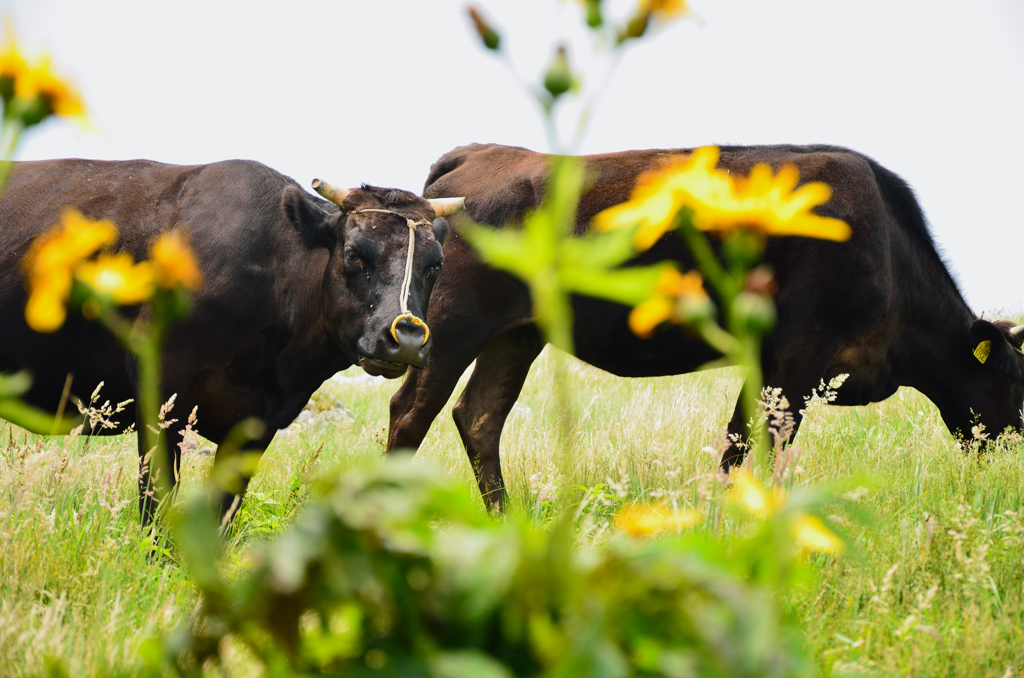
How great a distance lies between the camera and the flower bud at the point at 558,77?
964mm

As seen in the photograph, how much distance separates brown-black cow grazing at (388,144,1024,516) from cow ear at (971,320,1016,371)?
11 millimetres

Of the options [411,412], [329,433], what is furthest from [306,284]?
[329,433]

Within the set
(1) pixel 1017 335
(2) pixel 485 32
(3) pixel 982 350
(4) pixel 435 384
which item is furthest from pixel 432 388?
(1) pixel 1017 335

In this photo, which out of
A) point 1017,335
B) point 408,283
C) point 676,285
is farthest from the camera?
point 1017,335

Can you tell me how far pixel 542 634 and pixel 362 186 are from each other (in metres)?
3.93

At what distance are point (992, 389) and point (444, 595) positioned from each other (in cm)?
638

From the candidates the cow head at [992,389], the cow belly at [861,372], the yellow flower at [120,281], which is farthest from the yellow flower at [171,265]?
the cow head at [992,389]

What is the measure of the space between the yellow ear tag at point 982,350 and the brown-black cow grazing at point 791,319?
35mm

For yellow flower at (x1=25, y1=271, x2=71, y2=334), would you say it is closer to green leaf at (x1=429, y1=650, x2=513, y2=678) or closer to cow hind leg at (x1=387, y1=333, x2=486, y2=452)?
green leaf at (x1=429, y1=650, x2=513, y2=678)

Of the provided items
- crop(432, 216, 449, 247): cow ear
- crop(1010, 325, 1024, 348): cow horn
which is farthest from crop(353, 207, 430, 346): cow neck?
crop(1010, 325, 1024, 348): cow horn

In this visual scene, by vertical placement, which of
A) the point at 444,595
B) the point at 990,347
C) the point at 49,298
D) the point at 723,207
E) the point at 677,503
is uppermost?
the point at 723,207

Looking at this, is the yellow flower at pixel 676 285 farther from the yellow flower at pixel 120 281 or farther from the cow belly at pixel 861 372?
the cow belly at pixel 861 372

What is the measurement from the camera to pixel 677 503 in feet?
13.4

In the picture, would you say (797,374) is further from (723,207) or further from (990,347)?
(723,207)
